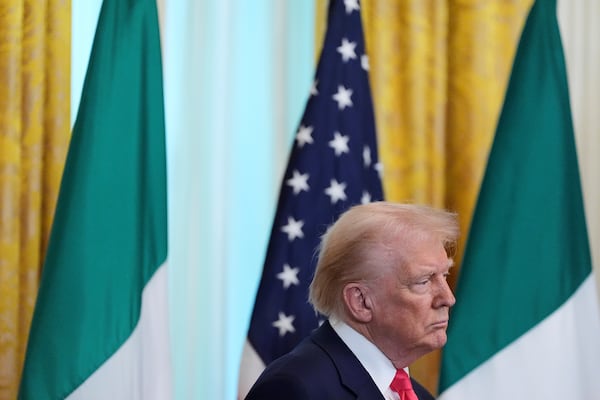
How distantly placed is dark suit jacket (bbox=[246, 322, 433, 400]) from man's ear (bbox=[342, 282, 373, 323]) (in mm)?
74

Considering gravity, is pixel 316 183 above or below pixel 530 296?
above

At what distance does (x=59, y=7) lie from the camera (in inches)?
153

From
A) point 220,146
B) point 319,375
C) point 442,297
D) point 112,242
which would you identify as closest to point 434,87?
point 220,146

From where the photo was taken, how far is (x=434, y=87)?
4.32 meters

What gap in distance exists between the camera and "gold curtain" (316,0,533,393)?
4285mm

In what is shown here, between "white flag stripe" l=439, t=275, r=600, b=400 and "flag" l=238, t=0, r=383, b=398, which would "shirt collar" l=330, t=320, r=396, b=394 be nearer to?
"flag" l=238, t=0, r=383, b=398

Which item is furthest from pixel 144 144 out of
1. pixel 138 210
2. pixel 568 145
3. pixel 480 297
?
pixel 568 145

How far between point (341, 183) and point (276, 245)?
35cm

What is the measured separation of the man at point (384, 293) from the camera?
2.60 metres

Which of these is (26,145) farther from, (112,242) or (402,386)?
(402,386)

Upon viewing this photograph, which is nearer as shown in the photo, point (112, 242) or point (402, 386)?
point (402, 386)

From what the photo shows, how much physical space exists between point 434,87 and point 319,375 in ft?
7.05

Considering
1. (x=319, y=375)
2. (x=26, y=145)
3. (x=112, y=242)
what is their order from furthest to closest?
(x=26, y=145)
(x=112, y=242)
(x=319, y=375)

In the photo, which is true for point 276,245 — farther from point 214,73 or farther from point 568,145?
point 568,145
